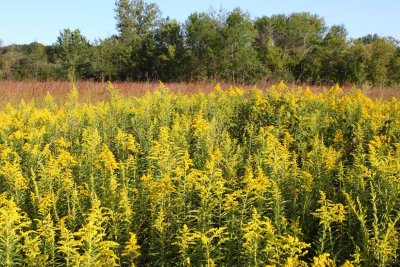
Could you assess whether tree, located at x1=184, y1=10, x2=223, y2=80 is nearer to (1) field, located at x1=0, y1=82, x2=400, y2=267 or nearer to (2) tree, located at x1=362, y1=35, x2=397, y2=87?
(2) tree, located at x1=362, y1=35, x2=397, y2=87

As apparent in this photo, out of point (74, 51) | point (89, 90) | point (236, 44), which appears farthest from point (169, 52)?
point (89, 90)

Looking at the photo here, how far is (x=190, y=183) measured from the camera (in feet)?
8.79

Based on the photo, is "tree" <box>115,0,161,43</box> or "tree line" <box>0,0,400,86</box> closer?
"tree line" <box>0,0,400,86</box>

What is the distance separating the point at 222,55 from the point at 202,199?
24.9 metres

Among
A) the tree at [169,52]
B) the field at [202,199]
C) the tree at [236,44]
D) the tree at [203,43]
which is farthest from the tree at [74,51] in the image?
the field at [202,199]

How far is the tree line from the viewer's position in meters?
26.6

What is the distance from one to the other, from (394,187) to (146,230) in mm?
1496

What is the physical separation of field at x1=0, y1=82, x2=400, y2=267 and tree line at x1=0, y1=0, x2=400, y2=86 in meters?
19.0

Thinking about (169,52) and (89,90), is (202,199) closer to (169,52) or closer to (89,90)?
(89,90)

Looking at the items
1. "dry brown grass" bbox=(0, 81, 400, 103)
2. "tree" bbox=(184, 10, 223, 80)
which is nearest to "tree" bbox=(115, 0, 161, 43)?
"tree" bbox=(184, 10, 223, 80)

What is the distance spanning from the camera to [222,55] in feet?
87.6

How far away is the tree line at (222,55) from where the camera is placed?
1048 inches

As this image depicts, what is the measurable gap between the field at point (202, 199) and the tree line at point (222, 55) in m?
19.0

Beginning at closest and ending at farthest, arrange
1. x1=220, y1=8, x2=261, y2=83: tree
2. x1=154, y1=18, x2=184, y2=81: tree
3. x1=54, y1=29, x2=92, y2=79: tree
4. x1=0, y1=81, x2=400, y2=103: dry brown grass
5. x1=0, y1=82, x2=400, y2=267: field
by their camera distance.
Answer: x1=0, y1=82, x2=400, y2=267: field < x1=0, y1=81, x2=400, y2=103: dry brown grass < x1=220, y1=8, x2=261, y2=83: tree < x1=154, y1=18, x2=184, y2=81: tree < x1=54, y1=29, x2=92, y2=79: tree
